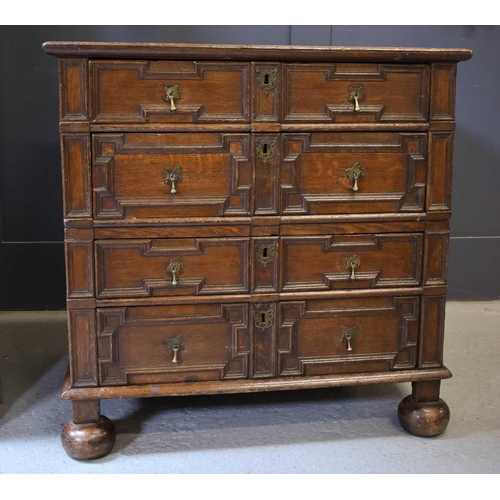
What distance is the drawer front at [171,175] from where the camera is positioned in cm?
199

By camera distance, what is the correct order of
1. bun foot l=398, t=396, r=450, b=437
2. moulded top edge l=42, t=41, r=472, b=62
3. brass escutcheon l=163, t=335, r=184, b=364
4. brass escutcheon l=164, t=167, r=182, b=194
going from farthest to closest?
bun foot l=398, t=396, r=450, b=437 < brass escutcheon l=163, t=335, r=184, b=364 < brass escutcheon l=164, t=167, r=182, b=194 < moulded top edge l=42, t=41, r=472, b=62

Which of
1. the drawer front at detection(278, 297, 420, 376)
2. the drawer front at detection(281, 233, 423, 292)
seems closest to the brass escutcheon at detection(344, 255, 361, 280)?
the drawer front at detection(281, 233, 423, 292)

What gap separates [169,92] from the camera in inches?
77.8

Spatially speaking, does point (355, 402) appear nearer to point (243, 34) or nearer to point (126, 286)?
point (126, 286)

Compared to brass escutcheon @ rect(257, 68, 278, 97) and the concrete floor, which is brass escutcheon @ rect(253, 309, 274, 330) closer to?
the concrete floor

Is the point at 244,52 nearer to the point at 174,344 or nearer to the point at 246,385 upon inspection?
the point at 174,344

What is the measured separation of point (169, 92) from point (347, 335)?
3.06ft

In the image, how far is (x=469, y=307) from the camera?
3.47 meters

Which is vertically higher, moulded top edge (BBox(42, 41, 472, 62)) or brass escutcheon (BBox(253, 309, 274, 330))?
moulded top edge (BBox(42, 41, 472, 62))

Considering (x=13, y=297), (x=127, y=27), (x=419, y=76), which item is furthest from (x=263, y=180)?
(x=13, y=297)

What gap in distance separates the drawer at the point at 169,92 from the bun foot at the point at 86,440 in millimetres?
931

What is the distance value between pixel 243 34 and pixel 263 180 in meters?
1.34

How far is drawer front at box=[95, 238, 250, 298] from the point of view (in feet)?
6.72

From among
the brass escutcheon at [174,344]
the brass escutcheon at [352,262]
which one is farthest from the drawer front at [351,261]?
the brass escutcheon at [174,344]
